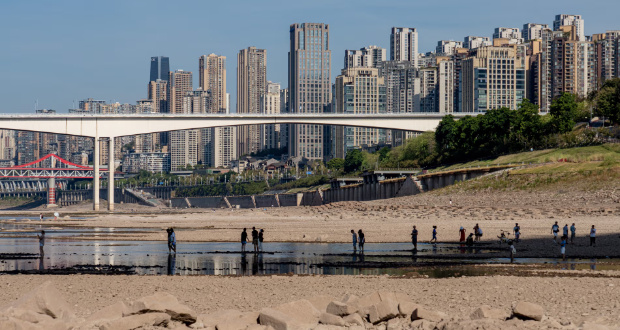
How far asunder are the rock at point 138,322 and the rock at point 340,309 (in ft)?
10.2

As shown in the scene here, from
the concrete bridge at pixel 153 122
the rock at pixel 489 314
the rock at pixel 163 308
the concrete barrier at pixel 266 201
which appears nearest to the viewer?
the rock at pixel 489 314

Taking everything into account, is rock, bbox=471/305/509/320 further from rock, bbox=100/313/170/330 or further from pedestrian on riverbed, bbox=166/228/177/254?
pedestrian on riverbed, bbox=166/228/177/254

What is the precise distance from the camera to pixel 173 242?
3653 cm

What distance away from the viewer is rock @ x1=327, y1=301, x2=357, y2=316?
1584cm

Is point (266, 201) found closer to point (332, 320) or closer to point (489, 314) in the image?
point (332, 320)

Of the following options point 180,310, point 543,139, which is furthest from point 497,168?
point 180,310

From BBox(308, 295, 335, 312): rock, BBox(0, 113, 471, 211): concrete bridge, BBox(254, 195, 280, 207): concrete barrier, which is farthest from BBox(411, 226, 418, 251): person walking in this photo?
BBox(254, 195, 280, 207): concrete barrier

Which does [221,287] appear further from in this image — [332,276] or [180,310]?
[180,310]

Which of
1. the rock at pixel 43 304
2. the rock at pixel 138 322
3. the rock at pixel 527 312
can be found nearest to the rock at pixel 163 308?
the rock at pixel 138 322

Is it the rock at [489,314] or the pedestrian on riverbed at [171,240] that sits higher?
the rock at [489,314]

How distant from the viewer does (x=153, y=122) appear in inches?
Answer: 4774

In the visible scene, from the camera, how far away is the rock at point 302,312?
15.8 metres

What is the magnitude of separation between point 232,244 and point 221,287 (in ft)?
66.7

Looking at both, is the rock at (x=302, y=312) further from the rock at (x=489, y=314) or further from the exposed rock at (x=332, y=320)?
the rock at (x=489, y=314)
